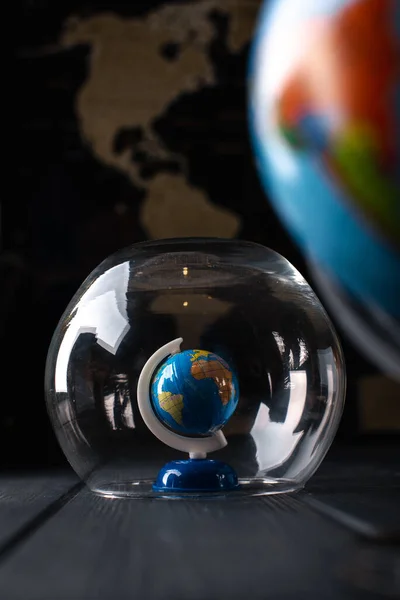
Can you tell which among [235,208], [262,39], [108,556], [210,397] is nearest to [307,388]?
[210,397]

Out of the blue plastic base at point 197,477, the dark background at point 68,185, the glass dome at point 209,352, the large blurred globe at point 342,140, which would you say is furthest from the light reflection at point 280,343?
the dark background at point 68,185

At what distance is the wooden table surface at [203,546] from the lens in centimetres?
49

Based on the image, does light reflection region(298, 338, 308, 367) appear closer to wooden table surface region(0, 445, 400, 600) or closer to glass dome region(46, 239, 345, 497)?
A: glass dome region(46, 239, 345, 497)

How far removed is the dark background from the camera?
6.43 ft

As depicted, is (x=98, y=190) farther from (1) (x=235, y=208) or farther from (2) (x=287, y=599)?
(2) (x=287, y=599)

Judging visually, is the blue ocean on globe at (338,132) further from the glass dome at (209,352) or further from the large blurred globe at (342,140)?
the glass dome at (209,352)

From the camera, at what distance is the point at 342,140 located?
1.49 feet

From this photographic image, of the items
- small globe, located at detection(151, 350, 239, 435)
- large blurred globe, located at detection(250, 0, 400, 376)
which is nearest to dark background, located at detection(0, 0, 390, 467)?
small globe, located at detection(151, 350, 239, 435)

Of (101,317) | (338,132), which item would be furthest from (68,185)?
(338,132)

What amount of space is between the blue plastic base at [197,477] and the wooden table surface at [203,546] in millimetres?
49

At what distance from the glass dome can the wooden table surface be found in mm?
54

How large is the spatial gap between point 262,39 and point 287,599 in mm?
308

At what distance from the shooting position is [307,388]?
3.05 feet

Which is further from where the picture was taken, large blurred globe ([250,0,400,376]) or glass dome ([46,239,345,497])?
glass dome ([46,239,345,497])
